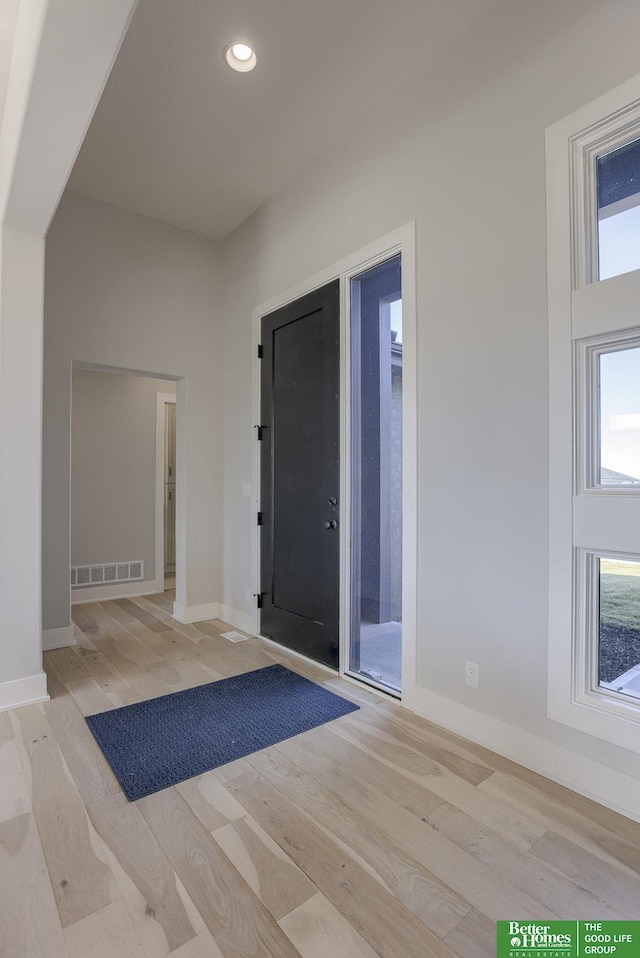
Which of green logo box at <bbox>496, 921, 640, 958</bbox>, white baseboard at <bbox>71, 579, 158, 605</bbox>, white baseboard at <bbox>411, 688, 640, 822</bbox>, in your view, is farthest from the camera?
white baseboard at <bbox>71, 579, 158, 605</bbox>

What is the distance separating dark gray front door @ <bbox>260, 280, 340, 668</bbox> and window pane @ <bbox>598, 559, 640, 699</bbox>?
4.75 ft

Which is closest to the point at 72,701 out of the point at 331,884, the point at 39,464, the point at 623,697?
the point at 39,464

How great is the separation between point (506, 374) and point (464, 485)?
51 cm

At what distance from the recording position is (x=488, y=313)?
2119mm

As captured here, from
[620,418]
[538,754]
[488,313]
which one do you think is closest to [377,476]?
[488,313]

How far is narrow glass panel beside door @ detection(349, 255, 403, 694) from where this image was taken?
2.60 meters

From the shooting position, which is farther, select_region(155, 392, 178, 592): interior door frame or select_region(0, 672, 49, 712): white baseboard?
select_region(155, 392, 178, 592): interior door frame

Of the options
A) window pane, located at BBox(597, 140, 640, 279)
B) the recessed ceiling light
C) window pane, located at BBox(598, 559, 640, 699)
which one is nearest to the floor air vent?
the recessed ceiling light

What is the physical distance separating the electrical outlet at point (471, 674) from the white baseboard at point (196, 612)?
2.47 m

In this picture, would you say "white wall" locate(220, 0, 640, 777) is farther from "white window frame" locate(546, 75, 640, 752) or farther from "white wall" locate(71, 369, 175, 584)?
"white wall" locate(71, 369, 175, 584)

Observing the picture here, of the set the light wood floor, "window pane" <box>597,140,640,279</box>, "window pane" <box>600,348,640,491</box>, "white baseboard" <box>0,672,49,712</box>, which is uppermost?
"window pane" <box>597,140,640,279</box>

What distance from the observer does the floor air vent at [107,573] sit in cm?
465

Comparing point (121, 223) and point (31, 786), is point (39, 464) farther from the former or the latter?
point (121, 223)

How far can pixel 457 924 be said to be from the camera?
49.8 inches
